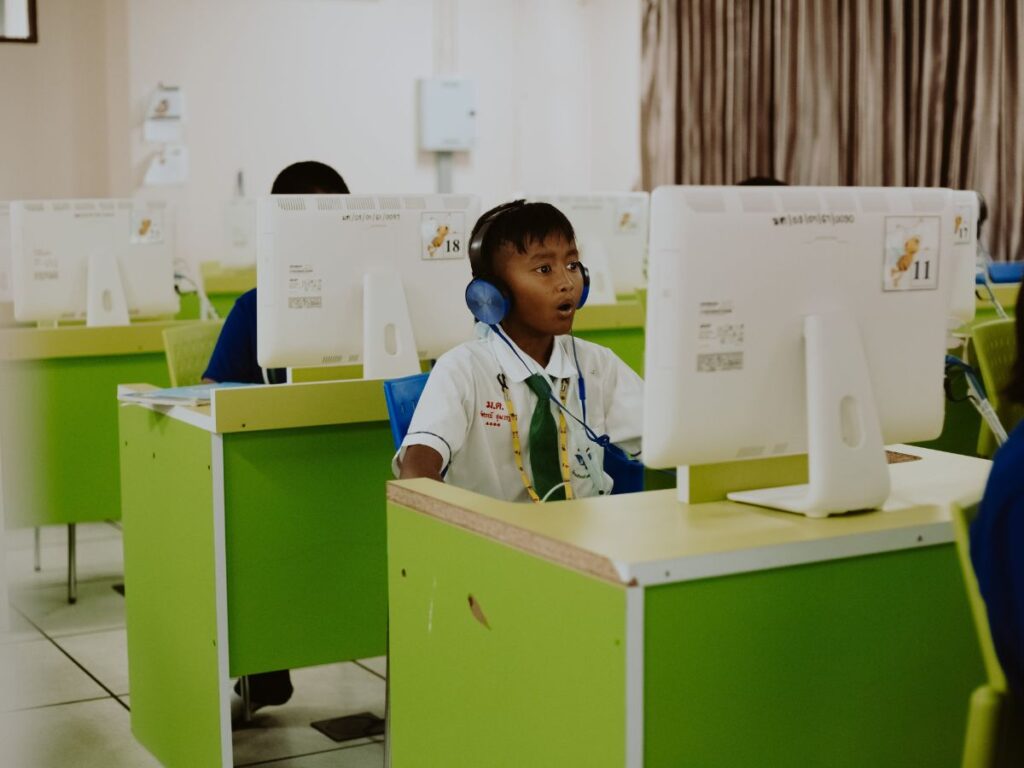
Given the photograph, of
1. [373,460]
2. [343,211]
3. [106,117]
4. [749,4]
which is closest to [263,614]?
[373,460]

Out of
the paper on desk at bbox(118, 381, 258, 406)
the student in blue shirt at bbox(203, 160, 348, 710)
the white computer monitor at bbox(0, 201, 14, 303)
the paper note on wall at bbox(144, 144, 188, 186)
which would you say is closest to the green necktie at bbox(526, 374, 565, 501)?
the paper on desk at bbox(118, 381, 258, 406)

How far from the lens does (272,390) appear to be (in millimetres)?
2434

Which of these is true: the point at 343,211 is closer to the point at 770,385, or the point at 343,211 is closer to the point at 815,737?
the point at 770,385

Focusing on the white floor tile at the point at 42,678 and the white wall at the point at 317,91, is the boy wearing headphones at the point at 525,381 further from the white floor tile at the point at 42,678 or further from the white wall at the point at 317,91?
the white wall at the point at 317,91

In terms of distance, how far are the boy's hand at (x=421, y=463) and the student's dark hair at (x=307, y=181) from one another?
111 centimetres

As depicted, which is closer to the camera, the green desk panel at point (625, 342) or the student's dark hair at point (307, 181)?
the student's dark hair at point (307, 181)

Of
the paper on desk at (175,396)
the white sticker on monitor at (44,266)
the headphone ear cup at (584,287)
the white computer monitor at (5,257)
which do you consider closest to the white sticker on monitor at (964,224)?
the headphone ear cup at (584,287)

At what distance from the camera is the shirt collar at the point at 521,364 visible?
220cm

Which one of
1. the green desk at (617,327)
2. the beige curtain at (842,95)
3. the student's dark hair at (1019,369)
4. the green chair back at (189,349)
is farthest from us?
the beige curtain at (842,95)

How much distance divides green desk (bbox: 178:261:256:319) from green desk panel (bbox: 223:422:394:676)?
3040 millimetres

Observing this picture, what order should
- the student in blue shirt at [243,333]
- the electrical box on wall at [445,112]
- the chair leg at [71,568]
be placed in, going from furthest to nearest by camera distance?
1. the electrical box on wall at [445,112]
2. the chair leg at [71,568]
3. the student in blue shirt at [243,333]

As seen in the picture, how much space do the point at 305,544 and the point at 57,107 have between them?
542 cm

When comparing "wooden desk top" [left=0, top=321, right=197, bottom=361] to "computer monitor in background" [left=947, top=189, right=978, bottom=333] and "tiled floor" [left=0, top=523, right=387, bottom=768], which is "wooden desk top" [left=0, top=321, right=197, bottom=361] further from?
"computer monitor in background" [left=947, top=189, right=978, bottom=333]

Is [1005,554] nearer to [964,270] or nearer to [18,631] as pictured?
[964,270]
